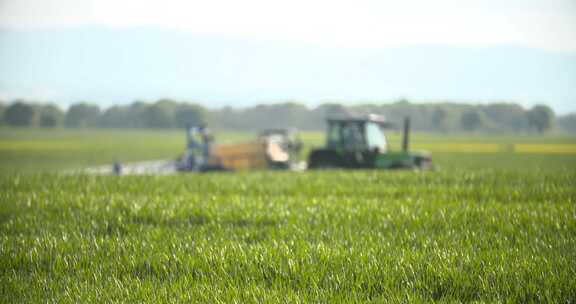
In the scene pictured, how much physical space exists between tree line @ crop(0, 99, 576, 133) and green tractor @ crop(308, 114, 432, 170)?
22.1 m

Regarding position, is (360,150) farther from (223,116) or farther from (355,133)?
(223,116)

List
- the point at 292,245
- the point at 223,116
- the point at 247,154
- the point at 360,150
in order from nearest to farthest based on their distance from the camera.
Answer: the point at 292,245 < the point at 360,150 < the point at 247,154 < the point at 223,116

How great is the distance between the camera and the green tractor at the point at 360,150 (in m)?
18.4

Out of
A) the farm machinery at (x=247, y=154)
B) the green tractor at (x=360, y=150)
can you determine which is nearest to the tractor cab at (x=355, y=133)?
the green tractor at (x=360, y=150)

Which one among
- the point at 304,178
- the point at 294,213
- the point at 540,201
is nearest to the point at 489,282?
the point at 294,213

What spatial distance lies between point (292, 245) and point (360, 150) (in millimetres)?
12551

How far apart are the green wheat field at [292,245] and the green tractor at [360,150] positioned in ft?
24.7

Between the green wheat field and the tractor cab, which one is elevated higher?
the tractor cab

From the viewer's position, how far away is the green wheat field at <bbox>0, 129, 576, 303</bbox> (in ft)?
16.5

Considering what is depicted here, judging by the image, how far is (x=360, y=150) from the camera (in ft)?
60.8

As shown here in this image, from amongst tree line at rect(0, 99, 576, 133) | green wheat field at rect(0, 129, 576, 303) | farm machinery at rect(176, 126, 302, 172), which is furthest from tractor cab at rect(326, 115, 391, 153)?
tree line at rect(0, 99, 576, 133)

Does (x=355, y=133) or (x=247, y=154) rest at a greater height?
(x=355, y=133)

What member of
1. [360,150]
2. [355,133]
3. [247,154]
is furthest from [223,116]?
[360,150]

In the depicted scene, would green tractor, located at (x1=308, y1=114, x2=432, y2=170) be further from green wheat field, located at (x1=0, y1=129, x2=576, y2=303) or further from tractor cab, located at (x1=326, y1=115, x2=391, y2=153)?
green wheat field, located at (x1=0, y1=129, x2=576, y2=303)
